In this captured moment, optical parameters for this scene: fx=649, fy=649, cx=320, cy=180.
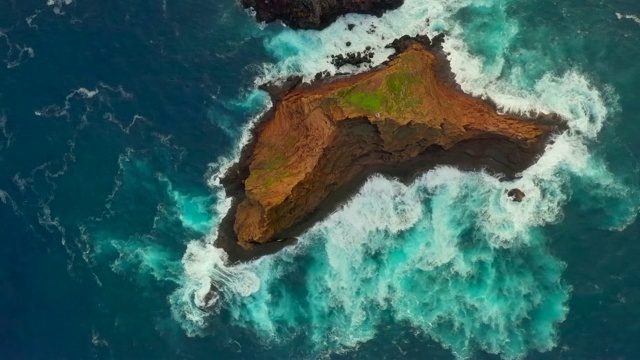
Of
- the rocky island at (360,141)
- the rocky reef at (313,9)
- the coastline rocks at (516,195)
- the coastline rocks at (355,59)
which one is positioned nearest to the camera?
the rocky island at (360,141)

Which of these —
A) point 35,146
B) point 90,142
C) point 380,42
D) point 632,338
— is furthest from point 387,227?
point 35,146

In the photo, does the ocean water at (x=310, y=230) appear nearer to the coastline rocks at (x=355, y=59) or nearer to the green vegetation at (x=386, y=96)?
the coastline rocks at (x=355, y=59)

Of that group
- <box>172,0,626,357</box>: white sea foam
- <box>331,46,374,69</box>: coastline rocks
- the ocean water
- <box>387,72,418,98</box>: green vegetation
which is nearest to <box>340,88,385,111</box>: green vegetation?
<box>387,72,418,98</box>: green vegetation

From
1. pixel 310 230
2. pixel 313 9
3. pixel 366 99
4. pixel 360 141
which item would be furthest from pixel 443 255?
pixel 313 9

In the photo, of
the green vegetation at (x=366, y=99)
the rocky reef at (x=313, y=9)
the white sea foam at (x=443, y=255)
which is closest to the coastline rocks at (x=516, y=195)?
the white sea foam at (x=443, y=255)

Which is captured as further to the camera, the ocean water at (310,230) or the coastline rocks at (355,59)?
the coastline rocks at (355,59)

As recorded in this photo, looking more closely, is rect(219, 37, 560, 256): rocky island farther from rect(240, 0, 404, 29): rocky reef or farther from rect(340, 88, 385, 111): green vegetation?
rect(240, 0, 404, 29): rocky reef
